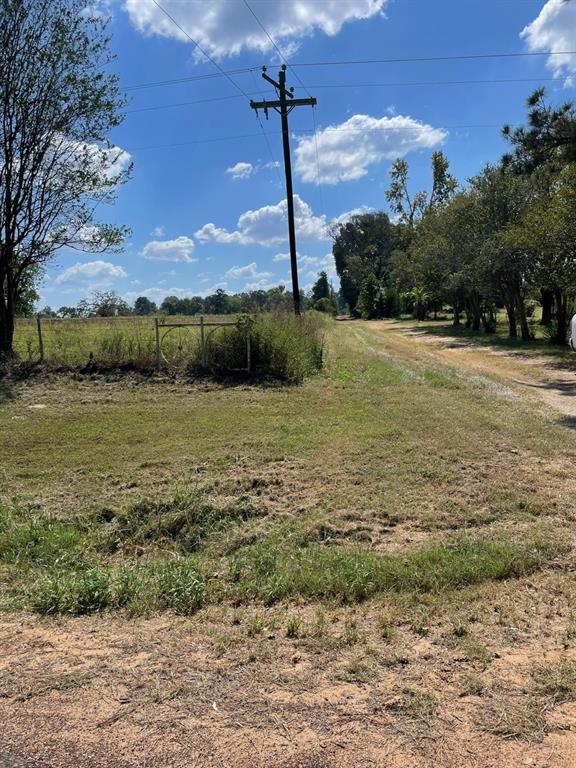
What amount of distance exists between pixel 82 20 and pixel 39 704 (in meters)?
15.9

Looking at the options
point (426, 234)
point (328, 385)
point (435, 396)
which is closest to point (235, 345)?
point (328, 385)

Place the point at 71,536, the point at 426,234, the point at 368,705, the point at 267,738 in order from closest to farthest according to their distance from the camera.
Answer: the point at 267,738 → the point at 368,705 → the point at 71,536 → the point at 426,234

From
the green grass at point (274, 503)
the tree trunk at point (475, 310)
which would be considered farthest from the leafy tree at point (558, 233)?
the tree trunk at point (475, 310)

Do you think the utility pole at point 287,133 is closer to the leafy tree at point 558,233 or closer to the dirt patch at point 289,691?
the leafy tree at point 558,233

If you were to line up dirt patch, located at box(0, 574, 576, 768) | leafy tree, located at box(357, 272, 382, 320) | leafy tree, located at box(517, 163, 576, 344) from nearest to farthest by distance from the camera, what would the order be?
1. dirt patch, located at box(0, 574, 576, 768)
2. leafy tree, located at box(517, 163, 576, 344)
3. leafy tree, located at box(357, 272, 382, 320)

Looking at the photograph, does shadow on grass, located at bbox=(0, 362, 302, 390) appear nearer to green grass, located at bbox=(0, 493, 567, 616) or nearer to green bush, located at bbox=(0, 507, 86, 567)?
green bush, located at bbox=(0, 507, 86, 567)

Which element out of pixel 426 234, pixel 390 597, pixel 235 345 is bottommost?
pixel 390 597

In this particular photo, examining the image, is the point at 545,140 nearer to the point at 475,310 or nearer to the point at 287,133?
the point at 287,133

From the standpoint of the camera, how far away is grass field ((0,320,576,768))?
223cm

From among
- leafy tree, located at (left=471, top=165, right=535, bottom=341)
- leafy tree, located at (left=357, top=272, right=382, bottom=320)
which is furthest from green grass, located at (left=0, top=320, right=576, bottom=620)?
leafy tree, located at (left=357, top=272, right=382, bottom=320)

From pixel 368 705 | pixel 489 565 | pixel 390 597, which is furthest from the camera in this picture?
pixel 489 565

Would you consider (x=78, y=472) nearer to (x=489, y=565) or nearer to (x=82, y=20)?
(x=489, y=565)

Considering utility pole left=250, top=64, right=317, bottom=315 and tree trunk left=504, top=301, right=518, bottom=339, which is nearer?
utility pole left=250, top=64, right=317, bottom=315

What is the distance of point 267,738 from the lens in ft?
7.17
